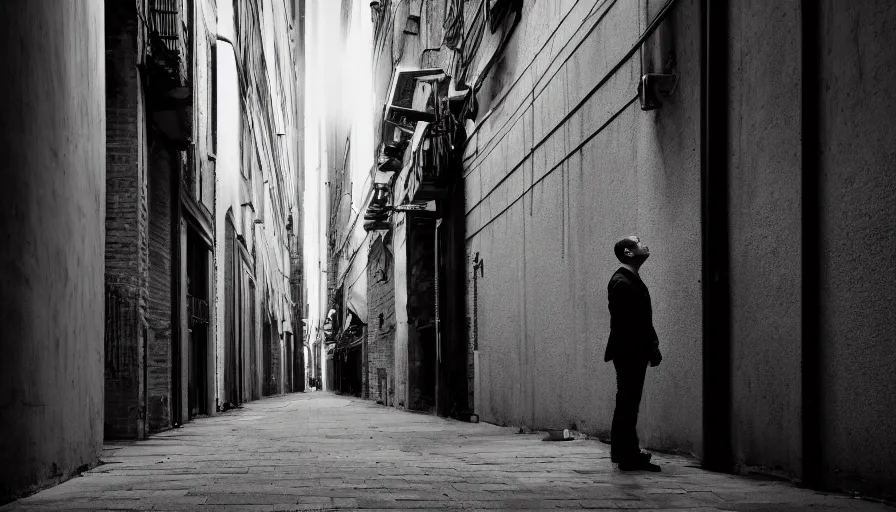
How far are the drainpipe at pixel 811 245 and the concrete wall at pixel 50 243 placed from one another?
13.7ft

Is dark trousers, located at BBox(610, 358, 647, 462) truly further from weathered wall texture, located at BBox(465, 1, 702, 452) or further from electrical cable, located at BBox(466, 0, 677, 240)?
electrical cable, located at BBox(466, 0, 677, 240)

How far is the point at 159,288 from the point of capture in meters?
12.0

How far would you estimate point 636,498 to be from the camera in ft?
16.7

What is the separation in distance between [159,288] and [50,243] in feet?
21.5

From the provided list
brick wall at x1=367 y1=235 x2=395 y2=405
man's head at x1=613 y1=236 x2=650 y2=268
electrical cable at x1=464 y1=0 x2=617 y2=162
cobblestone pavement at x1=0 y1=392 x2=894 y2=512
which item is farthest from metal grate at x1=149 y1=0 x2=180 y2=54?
brick wall at x1=367 y1=235 x2=395 y2=405

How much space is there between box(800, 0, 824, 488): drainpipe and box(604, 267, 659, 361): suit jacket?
1281 mm

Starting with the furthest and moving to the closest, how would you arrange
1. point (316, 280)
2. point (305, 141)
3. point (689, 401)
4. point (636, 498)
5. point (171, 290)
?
point (316, 280)
point (305, 141)
point (171, 290)
point (689, 401)
point (636, 498)

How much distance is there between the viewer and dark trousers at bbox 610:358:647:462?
641 centimetres

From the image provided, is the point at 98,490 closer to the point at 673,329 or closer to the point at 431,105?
the point at 673,329

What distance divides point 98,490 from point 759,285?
4.09m

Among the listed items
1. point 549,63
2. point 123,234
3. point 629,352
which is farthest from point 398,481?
point 549,63

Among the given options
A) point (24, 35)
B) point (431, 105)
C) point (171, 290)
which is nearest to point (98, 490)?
point (24, 35)

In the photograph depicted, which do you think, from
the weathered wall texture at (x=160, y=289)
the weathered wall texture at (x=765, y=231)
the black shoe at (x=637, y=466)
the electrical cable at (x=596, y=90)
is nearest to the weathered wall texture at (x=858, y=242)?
the weathered wall texture at (x=765, y=231)

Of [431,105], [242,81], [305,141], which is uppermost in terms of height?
[305,141]
